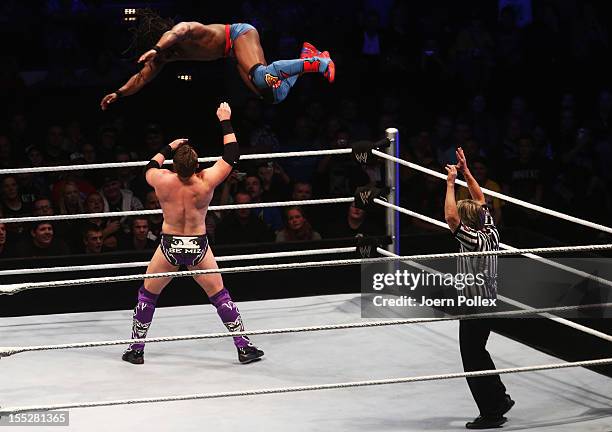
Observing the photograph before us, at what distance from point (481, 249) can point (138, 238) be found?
2.83 metres

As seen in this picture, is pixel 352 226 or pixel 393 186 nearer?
pixel 393 186

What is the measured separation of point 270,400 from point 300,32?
4.86m

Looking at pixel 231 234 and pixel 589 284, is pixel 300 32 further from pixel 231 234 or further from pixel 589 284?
pixel 589 284

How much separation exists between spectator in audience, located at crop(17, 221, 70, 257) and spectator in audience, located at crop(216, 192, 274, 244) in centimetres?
99

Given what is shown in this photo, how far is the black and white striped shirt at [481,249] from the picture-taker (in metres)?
5.29

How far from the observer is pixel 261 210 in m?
7.89

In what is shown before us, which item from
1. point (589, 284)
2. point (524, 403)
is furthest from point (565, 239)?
point (524, 403)

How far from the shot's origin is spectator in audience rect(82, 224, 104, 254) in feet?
24.0

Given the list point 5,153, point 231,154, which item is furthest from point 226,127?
point 5,153

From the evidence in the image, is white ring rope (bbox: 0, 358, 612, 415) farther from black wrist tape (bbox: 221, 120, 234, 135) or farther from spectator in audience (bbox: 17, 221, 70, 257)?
spectator in audience (bbox: 17, 221, 70, 257)

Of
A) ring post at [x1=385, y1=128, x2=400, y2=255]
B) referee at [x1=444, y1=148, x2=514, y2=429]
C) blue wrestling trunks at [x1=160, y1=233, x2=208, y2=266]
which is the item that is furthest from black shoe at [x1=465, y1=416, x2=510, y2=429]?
ring post at [x1=385, y1=128, x2=400, y2=255]

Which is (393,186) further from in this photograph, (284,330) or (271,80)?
(284,330)

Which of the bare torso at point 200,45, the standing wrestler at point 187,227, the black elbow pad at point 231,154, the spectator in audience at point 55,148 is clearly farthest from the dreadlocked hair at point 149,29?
the spectator in audience at point 55,148

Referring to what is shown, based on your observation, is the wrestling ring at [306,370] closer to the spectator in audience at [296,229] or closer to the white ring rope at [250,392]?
the white ring rope at [250,392]
